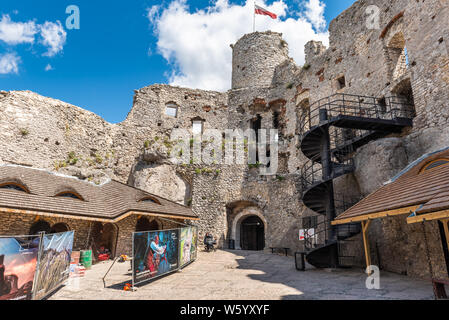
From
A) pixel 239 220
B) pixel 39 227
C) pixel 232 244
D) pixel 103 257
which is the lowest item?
pixel 103 257

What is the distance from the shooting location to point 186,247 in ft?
33.2

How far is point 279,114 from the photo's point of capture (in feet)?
76.8

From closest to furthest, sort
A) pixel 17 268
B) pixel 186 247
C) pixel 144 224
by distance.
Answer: pixel 17 268 → pixel 186 247 → pixel 144 224

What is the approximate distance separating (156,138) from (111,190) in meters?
8.85

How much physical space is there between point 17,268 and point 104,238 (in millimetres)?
8650

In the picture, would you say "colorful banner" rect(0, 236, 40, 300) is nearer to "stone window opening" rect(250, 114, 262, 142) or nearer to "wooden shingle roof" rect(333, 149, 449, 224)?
"wooden shingle roof" rect(333, 149, 449, 224)

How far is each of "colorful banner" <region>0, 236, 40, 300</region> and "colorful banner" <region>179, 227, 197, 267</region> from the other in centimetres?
484

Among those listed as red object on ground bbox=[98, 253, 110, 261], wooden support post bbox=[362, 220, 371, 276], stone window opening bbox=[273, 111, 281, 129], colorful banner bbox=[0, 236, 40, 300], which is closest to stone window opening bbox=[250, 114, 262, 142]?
stone window opening bbox=[273, 111, 281, 129]

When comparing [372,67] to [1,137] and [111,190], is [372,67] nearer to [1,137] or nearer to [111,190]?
[111,190]

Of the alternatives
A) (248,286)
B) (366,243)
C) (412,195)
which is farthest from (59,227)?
(412,195)

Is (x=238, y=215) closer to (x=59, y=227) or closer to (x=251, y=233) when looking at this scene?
(x=251, y=233)

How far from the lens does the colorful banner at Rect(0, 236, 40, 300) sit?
427cm
